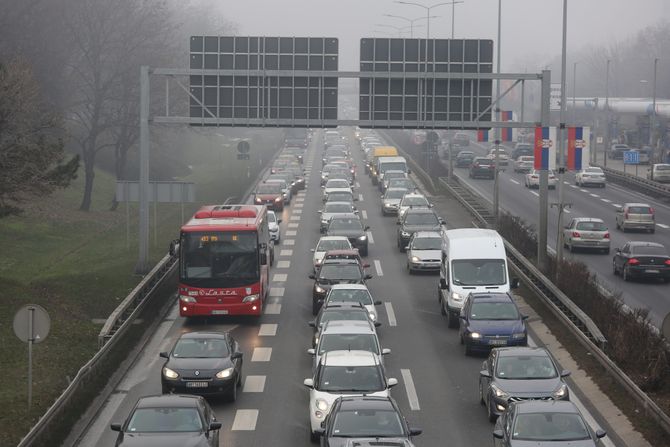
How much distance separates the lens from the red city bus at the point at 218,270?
1344 inches

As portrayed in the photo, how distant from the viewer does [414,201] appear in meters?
59.2

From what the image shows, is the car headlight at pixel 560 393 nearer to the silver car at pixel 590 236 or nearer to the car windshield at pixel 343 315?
the car windshield at pixel 343 315

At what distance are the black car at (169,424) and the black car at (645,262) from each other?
2601 cm

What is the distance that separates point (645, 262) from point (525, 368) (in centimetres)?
2074

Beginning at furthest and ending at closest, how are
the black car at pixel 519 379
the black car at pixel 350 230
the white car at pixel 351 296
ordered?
the black car at pixel 350 230
the white car at pixel 351 296
the black car at pixel 519 379

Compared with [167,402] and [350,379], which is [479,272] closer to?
[350,379]

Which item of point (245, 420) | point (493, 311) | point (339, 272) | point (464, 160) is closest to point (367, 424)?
point (245, 420)

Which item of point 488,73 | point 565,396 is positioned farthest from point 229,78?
point 565,396

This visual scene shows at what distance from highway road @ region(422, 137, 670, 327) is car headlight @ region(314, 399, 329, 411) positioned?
1348 centimetres

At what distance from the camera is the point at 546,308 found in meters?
35.8

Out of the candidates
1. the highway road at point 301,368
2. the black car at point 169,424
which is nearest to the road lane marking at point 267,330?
the highway road at point 301,368

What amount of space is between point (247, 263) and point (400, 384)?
8.19m

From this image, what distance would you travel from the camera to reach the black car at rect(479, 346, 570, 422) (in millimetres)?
23047

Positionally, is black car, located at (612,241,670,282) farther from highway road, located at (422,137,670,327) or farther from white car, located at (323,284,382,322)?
white car, located at (323,284,382,322)
